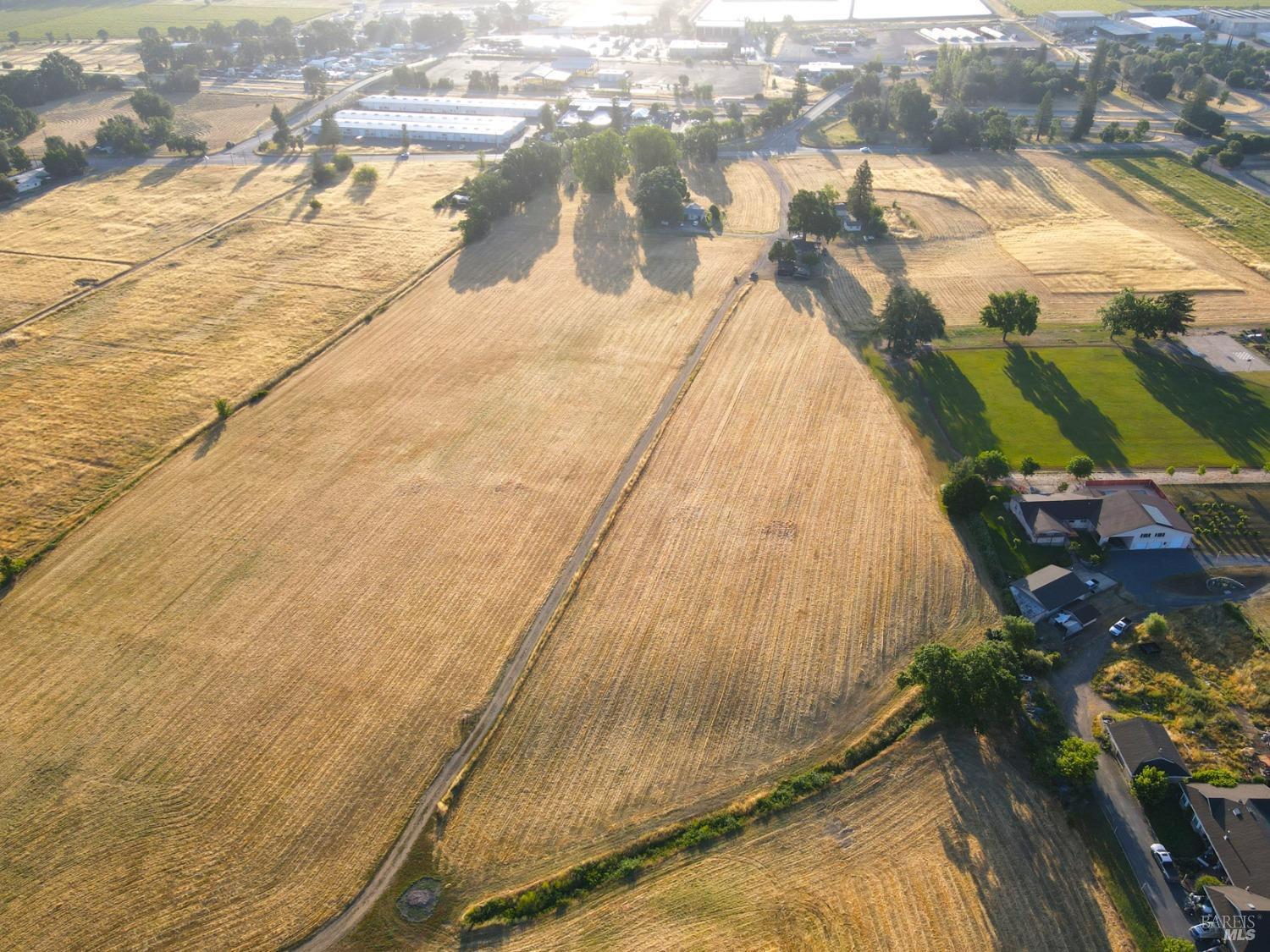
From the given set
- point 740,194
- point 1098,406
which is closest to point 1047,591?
point 1098,406

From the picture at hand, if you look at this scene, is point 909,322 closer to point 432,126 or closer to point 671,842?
point 671,842

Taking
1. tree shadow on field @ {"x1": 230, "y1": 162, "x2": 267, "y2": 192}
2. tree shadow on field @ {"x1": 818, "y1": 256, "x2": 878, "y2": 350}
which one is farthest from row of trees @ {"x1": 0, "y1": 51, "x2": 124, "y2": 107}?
tree shadow on field @ {"x1": 818, "y1": 256, "x2": 878, "y2": 350}

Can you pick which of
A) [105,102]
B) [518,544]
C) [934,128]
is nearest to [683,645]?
[518,544]

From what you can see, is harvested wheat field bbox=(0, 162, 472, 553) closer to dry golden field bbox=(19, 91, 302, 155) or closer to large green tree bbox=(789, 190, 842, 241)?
large green tree bbox=(789, 190, 842, 241)

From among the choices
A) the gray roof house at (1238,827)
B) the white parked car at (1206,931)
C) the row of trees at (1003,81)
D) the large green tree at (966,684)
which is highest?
the row of trees at (1003,81)

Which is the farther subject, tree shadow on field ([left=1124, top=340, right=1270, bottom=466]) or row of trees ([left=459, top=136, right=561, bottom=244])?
row of trees ([left=459, top=136, right=561, bottom=244])

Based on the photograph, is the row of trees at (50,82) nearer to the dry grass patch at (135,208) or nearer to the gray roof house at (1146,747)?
the dry grass patch at (135,208)

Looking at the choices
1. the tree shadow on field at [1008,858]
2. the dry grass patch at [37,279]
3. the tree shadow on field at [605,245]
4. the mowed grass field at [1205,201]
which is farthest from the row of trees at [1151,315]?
the dry grass patch at [37,279]
